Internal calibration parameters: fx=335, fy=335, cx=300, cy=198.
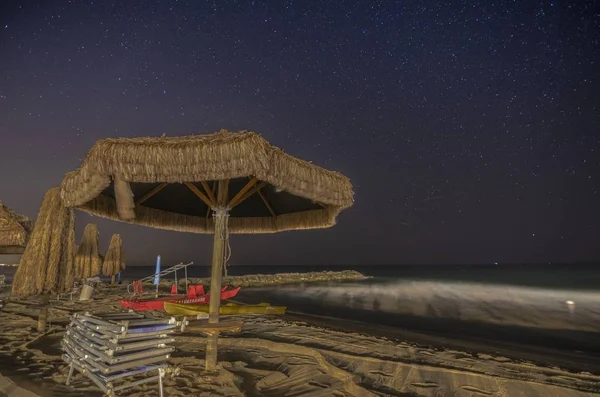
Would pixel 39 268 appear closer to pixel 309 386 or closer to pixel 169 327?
pixel 169 327

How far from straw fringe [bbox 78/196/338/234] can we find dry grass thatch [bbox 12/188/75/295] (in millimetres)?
1269

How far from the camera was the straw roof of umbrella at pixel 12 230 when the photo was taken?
7.86 meters

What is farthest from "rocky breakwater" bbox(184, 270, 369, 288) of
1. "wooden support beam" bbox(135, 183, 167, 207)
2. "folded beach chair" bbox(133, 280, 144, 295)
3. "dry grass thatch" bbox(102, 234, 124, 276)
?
"wooden support beam" bbox(135, 183, 167, 207)

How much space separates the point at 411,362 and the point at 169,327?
179 inches

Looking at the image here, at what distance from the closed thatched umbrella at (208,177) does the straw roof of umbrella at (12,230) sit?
4.00 m

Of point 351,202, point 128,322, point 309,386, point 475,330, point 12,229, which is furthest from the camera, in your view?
point 475,330

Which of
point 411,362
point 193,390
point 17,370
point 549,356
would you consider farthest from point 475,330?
point 17,370

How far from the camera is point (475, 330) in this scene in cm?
1112

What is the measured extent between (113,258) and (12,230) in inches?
407

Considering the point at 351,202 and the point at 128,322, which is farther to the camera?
the point at 351,202

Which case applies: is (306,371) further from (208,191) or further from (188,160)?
(188,160)

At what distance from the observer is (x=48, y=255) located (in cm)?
605

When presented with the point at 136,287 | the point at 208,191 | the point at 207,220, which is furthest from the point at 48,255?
the point at 136,287

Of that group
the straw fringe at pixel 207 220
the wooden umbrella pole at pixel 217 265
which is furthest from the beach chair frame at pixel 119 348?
the straw fringe at pixel 207 220
